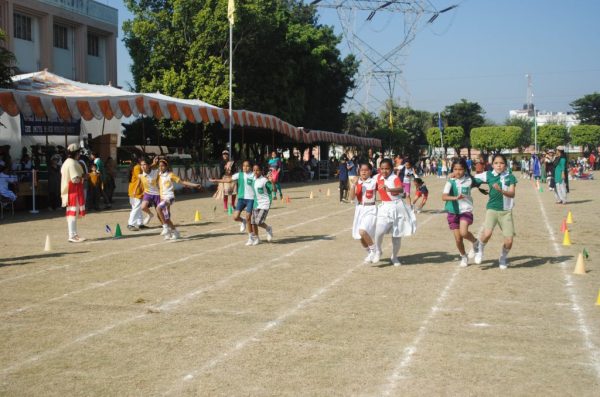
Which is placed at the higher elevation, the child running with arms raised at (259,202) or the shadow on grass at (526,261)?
the child running with arms raised at (259,202)

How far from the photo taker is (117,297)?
8.18m

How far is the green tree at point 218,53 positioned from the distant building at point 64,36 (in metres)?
2.78

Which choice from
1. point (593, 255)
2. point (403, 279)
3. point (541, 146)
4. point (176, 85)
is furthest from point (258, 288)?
point (541, 146)

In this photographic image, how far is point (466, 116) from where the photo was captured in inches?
4678

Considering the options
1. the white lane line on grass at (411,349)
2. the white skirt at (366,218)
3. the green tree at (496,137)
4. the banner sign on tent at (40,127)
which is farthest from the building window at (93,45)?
the green tree at (496,137)

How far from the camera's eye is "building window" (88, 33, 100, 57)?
141 ft

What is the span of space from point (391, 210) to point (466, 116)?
11261cm

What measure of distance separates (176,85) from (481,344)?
3521 cm

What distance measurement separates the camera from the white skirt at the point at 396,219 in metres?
10.3

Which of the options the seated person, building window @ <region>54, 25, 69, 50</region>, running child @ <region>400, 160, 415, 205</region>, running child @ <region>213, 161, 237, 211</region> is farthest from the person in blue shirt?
building window @ <region>54, 25, 69, 50</region>

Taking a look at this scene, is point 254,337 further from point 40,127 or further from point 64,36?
point 64,36

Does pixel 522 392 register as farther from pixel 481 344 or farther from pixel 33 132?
pixel 33 132

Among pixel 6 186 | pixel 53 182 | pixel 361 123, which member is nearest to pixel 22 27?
pixel 53 182

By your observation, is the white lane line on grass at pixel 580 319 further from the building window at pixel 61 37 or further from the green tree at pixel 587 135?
the green tree at pixel 587 135
